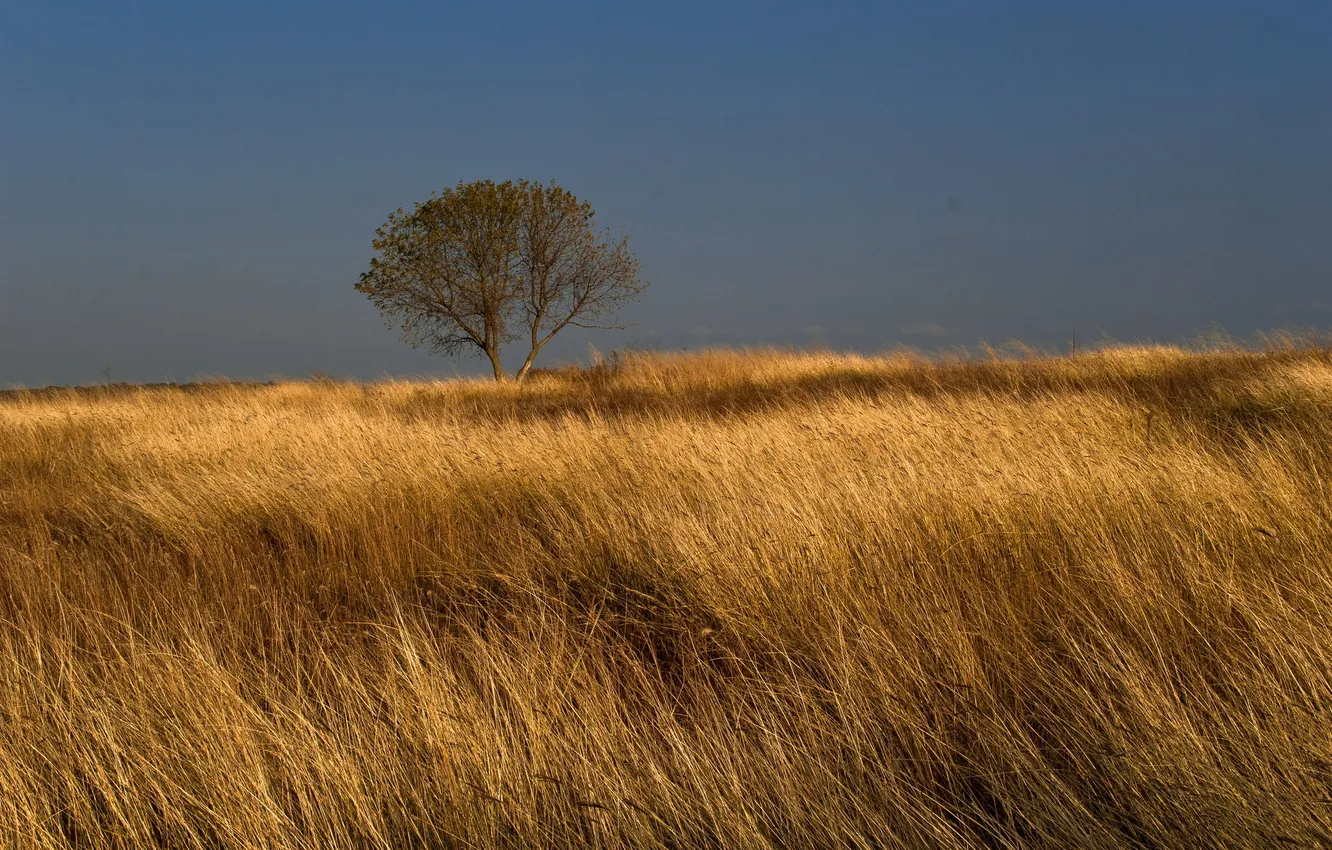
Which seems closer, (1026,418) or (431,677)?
(431,677)

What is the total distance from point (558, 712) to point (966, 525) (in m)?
2.48

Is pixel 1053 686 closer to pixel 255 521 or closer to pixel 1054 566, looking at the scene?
pixel 1054 566

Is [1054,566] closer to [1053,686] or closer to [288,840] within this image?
[1053,686]

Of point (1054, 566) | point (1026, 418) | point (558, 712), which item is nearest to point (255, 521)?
point (558, 712)

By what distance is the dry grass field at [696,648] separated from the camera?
2.16m

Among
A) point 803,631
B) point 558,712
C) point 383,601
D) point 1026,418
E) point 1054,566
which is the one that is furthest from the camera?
point 1026,418

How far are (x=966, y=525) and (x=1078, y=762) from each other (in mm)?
2073

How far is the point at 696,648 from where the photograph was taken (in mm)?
3367

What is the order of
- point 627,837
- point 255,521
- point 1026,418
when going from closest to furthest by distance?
point 627,837 < point 255,521 < point 1026,418

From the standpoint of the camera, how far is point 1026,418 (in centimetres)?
752

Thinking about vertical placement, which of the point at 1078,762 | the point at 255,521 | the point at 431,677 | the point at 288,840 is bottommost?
the point at 1078,762

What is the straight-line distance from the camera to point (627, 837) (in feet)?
6.91

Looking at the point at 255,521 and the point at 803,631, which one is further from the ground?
the point at 255,521

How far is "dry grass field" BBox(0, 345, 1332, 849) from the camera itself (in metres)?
2.16
